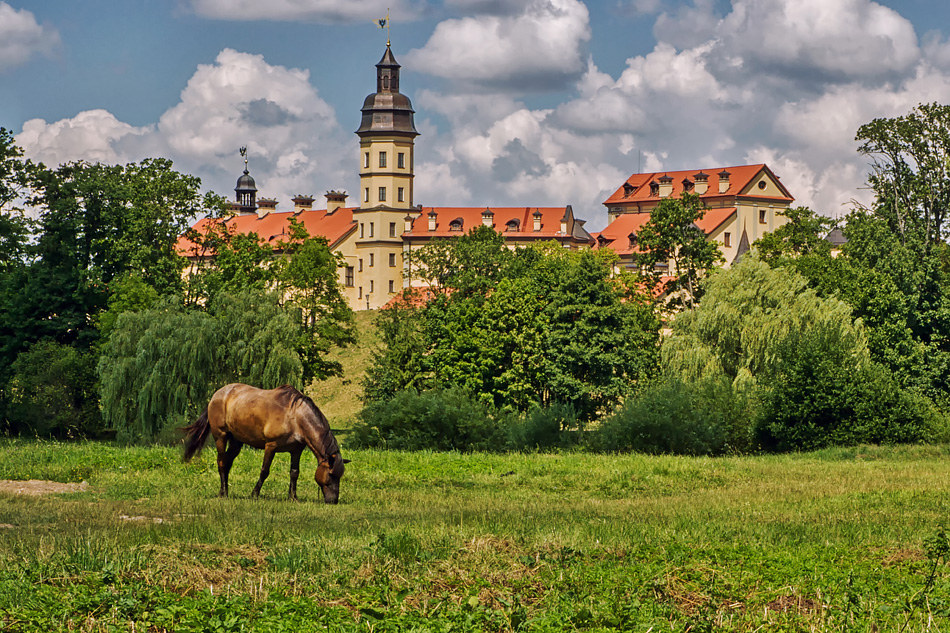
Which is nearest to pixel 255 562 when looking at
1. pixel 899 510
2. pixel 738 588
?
pixel 738 588

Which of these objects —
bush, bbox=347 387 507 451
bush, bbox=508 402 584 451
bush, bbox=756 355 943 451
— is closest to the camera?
bush, bbox=347 387 507 451

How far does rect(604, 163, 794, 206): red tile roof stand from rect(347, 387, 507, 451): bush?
8115cm

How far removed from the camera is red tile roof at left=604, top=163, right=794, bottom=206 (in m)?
125

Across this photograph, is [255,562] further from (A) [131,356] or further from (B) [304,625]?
(A) [131,356]

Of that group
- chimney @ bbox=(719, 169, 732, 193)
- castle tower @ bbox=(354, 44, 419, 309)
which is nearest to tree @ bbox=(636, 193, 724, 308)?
chimney @ bbox=(719, 169, 732, 193)

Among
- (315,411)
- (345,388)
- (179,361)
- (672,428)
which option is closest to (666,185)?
(345,388)

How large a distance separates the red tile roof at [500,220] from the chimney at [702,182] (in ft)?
49.9

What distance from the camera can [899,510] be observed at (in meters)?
19.8

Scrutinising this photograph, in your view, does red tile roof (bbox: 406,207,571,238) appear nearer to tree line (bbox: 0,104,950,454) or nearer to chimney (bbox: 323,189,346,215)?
chimney (bbox: 323,189,346,215)

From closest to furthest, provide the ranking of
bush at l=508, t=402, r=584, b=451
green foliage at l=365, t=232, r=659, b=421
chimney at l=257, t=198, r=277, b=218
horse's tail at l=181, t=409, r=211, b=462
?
horse's tail at l=181, t=409, r=211, b=462
bush at l=508, t=402, r=584, b=451
green foliage at l=365, t=232, r=659, b=421
chimney at l=257, t=198, r=277, b=218

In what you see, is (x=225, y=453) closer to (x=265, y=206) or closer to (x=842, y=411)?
(x=842, y=411)

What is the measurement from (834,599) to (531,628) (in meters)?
2.94

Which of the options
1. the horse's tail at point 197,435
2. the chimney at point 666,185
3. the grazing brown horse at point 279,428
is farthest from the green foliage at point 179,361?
the chimney at point 666,185

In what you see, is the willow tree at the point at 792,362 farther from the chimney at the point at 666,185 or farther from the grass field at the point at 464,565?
the chimney at the point at 666,185
